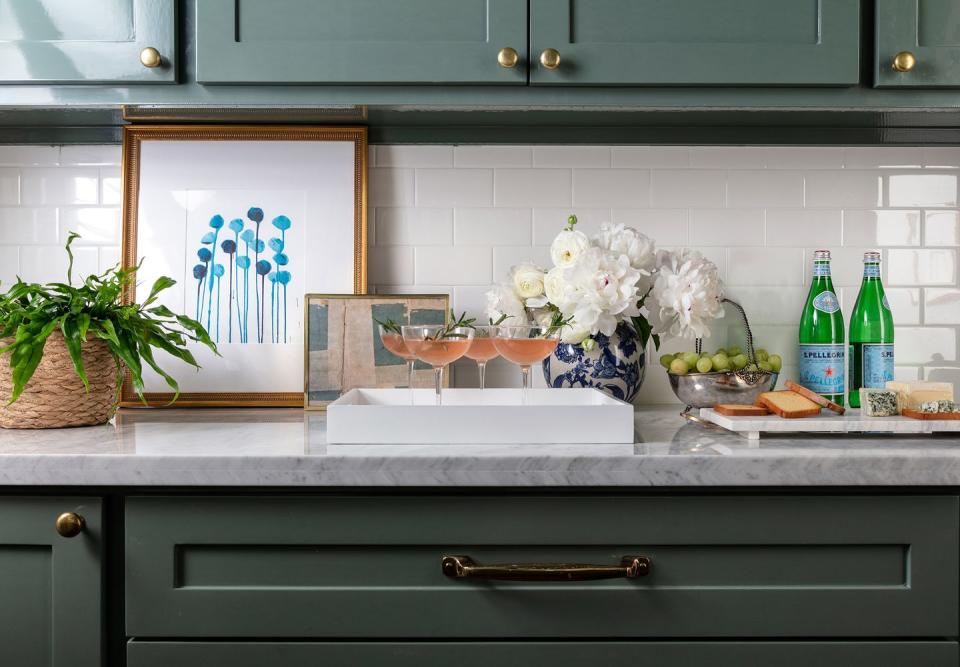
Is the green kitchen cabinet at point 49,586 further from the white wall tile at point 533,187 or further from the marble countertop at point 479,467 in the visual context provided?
the white wall tile at point 533,187

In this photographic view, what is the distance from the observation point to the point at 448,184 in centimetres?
184

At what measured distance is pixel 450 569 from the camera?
1.13 m

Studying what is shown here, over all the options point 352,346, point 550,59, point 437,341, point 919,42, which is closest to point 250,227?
point 352,346

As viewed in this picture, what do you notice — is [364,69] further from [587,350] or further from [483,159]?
[587,350]

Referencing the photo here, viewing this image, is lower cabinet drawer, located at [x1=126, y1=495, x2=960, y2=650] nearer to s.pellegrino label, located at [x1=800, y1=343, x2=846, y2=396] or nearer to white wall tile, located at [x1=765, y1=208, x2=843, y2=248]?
s.pellegrino label, located at [x1=800, y1=343, x2=846, y2=396]

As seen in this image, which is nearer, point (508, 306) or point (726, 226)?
point (508, 306)

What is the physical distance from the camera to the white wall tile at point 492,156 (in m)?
1.84

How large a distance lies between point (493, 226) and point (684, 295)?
1.68ft

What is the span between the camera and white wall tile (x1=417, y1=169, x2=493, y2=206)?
1.84 meters

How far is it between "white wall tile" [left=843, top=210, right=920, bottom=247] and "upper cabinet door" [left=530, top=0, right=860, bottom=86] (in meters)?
0.50

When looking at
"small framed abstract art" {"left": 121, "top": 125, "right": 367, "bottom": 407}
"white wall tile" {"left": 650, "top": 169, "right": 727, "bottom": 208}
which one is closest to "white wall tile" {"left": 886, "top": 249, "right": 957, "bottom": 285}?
"white wall tile" {"left": 650, "top": 169, "right": 727, "bottom": 208}

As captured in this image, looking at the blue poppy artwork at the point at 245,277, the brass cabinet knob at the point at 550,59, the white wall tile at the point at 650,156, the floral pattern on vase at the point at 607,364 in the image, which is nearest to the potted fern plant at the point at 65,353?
the blue poppy artwork at the point at 245,277

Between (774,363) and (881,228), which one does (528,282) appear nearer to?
(774,363)

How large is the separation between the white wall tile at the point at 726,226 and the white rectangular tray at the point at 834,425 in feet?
2.23
